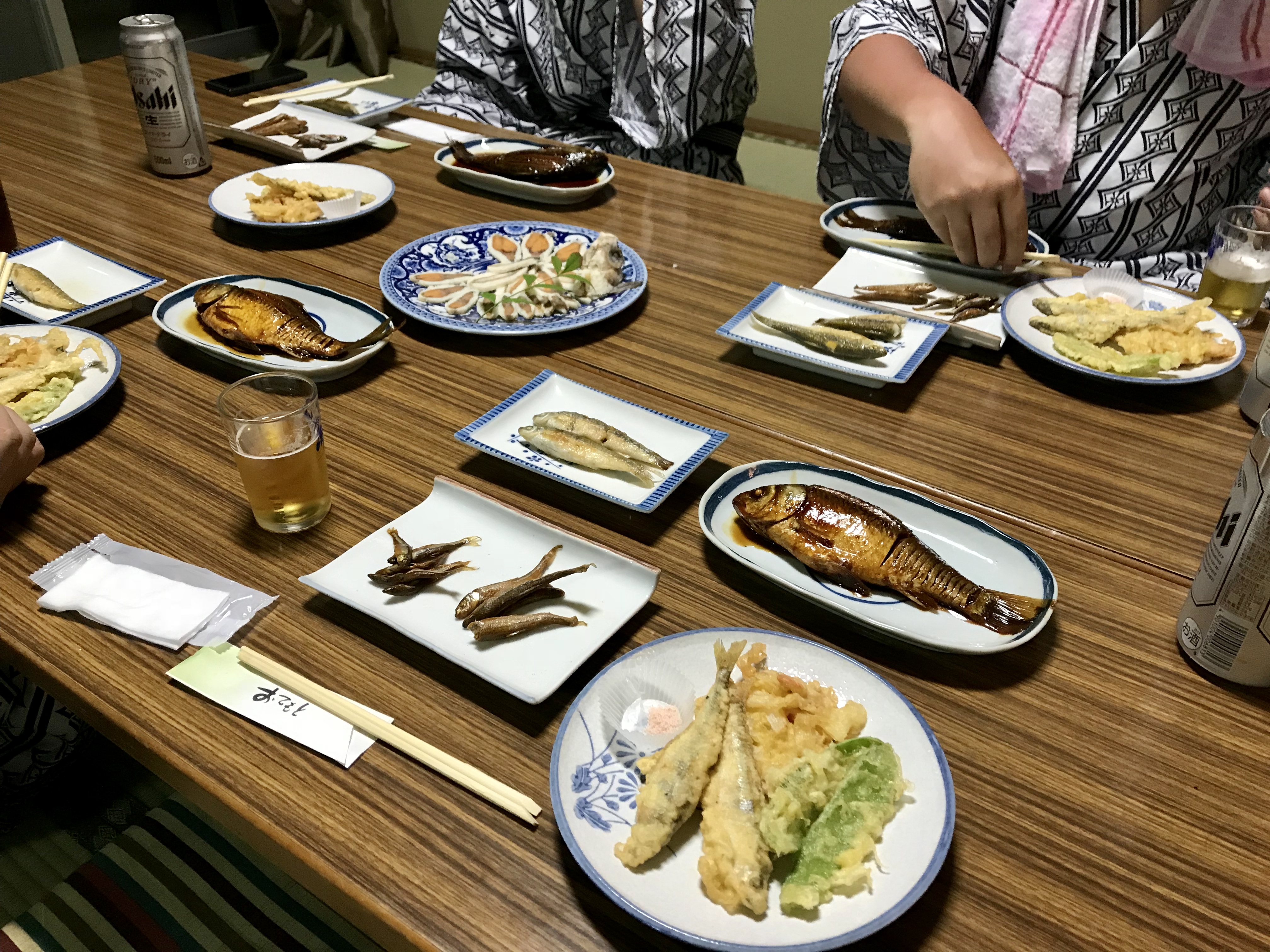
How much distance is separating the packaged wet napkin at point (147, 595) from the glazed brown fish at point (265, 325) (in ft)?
1.32

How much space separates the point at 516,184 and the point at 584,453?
0.96 m

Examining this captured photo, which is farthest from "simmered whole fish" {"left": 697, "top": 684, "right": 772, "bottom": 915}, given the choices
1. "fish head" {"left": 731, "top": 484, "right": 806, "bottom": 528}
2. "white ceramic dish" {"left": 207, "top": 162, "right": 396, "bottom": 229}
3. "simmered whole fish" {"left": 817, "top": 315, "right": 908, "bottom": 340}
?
"white ceramic dish" {"left": 207, "top": 162, "right": 396, "bottom": 229}

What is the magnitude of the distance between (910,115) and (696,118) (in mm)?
981

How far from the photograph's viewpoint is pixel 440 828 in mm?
745

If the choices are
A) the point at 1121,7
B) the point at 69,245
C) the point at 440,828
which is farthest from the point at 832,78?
the point at 440,828

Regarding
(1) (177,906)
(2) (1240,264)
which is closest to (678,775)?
(1) (177,906)

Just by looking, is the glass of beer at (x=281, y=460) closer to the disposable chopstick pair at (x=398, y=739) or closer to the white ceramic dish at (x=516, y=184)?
the disposable chopstick pair at (x=398, y=739)

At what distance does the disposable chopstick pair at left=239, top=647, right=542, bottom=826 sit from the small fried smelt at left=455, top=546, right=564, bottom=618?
0.14 metres

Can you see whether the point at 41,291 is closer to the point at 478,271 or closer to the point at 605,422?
the point at 478,271

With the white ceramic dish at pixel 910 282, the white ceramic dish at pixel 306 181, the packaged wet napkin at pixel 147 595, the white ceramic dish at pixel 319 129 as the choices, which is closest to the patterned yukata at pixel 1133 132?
the white ceramic dish at pixel 910 282

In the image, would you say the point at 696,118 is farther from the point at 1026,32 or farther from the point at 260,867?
the point at 260,867

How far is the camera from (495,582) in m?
0.98

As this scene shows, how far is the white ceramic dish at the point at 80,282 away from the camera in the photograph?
1405mm

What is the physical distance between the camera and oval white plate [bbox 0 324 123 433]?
1164 mm
